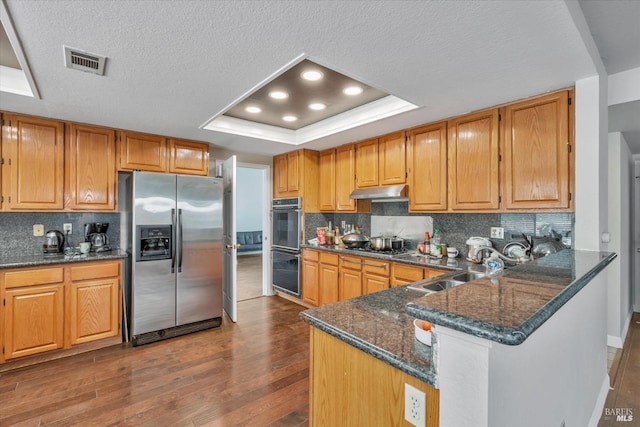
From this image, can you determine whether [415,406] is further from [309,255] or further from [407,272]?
[309,255]

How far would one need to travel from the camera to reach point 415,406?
929 mm

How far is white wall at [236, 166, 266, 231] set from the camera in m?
9.20

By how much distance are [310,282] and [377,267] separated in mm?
1239

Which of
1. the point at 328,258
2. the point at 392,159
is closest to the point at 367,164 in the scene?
the point at 392,159

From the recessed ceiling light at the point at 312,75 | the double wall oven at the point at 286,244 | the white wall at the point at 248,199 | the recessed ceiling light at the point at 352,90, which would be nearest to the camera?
the recessed ceiling light at the point at 312,75

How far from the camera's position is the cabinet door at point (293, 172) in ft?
14.6

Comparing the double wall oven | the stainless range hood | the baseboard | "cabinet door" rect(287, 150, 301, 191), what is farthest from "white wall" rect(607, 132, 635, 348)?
"cabinet door" rect(287, 150, 301, 191)

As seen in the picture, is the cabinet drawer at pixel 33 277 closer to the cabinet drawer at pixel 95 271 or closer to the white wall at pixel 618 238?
the cabinet drawer at pixel 95 271

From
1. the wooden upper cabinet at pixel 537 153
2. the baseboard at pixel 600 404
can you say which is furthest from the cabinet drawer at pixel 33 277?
the baseboard at pixel 600 404

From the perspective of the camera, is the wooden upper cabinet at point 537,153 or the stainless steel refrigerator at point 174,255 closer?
the wooden upper cabinet at point 537,153

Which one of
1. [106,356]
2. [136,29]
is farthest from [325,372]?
[106,356]

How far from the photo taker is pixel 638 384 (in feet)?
7.76

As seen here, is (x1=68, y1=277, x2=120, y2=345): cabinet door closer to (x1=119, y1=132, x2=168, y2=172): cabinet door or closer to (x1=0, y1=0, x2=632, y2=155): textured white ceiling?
(x1=119, y1=132, x2=168, y2=172): cabinet door

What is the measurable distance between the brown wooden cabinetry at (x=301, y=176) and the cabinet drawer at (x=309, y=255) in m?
0.60
